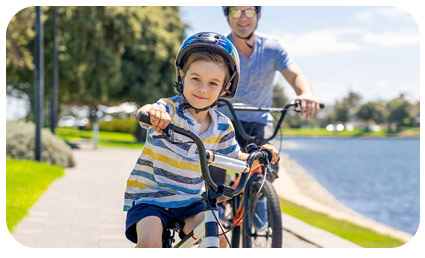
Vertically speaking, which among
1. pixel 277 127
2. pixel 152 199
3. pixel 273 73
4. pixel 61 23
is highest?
pixel 61 23

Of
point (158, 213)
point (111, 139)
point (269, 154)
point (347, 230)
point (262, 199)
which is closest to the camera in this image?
point (269, 154)

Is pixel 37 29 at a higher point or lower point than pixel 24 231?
higher

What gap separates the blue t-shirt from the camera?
13.1ft

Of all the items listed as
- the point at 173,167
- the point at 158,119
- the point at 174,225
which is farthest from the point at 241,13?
the point at 158,119

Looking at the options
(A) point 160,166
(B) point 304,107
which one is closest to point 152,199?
(A) point 160,166

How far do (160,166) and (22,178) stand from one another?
7946 mm

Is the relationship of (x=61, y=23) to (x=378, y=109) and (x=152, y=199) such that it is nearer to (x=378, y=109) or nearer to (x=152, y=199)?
(x=152, y=199)

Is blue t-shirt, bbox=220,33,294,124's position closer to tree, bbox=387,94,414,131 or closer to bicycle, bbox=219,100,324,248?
bicycle, bbox=219,100,324,248

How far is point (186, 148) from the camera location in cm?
275

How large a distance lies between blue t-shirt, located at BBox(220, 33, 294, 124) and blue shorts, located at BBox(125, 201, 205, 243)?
1.38 m

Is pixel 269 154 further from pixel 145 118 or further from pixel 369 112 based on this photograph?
pixel 369 112

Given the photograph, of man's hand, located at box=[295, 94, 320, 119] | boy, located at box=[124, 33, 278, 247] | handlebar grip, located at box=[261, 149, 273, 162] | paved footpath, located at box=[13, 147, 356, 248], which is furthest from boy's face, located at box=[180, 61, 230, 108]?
paved footpath, located at box=[13, 147, 356, 248]

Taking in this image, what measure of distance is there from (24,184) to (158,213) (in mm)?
7491
